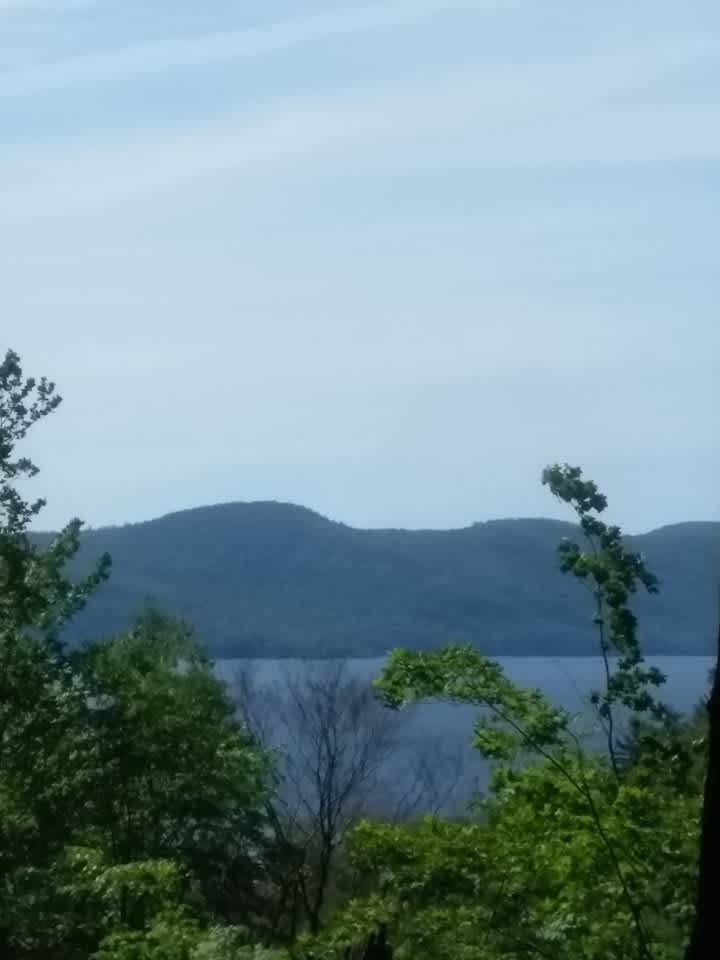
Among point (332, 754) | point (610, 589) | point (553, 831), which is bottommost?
point (332, 754)

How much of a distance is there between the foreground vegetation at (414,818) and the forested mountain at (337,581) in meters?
54.7

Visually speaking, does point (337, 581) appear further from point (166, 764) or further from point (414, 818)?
point (414, 818)

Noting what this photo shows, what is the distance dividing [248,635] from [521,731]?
95.3 metres

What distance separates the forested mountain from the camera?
9606cm

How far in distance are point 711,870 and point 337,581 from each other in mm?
118645

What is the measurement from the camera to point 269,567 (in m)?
122

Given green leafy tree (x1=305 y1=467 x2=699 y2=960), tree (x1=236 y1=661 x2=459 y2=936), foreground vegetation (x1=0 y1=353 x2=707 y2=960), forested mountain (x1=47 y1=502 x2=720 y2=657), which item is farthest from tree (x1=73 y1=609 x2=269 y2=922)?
forested mountain (x1=47 y1=502 x2=720 y2=657)

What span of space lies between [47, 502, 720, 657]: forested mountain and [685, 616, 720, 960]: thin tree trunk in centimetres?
7224

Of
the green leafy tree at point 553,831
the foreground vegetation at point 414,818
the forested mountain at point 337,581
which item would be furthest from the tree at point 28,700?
the forested mountain at point 337,581

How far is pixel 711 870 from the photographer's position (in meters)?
6.25

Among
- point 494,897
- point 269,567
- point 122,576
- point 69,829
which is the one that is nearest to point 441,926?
point 494,897

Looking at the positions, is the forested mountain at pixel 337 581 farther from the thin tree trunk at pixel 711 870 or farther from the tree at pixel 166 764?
the thin tree trunk at pixel 711 870

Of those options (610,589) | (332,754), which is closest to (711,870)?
(610,589)

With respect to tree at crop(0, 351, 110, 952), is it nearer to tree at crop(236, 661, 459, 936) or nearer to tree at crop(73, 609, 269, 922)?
tree at crop(73, 609, 269, 922)
